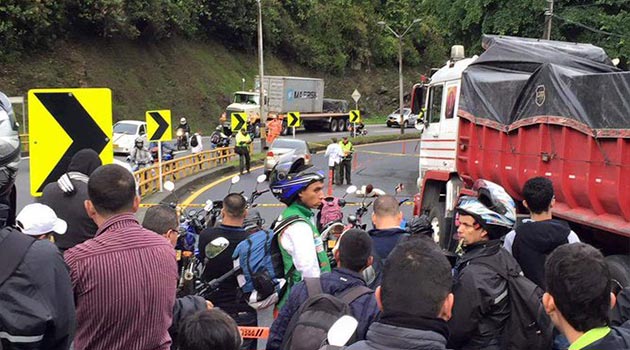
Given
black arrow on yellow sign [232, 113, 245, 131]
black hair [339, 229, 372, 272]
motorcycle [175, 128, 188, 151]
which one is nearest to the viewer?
black hair [339, 229, 372, 272]

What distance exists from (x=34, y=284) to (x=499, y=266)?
7.29ft

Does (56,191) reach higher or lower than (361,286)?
higher

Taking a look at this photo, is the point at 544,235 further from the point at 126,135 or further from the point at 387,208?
the point at 126,135

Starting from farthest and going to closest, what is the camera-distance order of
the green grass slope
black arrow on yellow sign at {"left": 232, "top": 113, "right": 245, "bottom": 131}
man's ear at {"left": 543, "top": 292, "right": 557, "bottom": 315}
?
the green grass slope, black arrow on yellow sign at {"left": 232, "top": 113, "right": 245, "bottom": 131}, man's ear at {"left": 543, "top": 292, "right": 557, "bottom": 315}

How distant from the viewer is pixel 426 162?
1230cm

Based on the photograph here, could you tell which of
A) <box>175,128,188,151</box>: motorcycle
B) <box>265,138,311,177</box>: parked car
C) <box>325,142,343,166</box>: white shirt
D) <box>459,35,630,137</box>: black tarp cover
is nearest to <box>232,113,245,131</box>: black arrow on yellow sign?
<box>265,138,311,177</box>: parked car

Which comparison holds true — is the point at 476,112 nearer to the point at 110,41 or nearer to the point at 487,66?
the point at 487,66

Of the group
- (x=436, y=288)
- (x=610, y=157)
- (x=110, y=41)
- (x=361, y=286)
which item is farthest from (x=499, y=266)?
(x=110, y=41)

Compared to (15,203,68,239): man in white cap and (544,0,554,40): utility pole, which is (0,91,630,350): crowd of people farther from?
(544,0,554,40): utility pole

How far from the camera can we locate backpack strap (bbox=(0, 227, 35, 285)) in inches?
101

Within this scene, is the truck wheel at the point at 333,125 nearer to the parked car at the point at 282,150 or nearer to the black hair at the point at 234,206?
the parked car at the point at 282,150

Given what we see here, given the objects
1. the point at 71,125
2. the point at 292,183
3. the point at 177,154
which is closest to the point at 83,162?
the point at 71,125

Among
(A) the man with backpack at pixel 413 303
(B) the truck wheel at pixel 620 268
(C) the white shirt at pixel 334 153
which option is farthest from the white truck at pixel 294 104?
(A) the man with backpack at pixel 413 303

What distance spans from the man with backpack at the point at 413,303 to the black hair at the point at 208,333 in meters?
0.46
